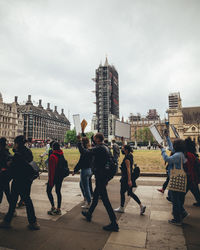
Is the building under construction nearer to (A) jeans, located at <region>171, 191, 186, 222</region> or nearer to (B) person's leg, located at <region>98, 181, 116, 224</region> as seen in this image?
(A) jeans, located at <region>171, 191, 186, 222</region>

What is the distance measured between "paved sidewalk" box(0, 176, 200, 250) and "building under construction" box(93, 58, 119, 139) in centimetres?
9684

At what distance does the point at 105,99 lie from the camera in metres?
105

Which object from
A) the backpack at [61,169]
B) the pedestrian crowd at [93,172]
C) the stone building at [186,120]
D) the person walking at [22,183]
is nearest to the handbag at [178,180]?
the pedestrian crowd at [93,172]

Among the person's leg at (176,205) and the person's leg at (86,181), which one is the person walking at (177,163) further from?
the person's leg at (86,181)

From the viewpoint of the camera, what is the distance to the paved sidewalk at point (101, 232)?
331 cm

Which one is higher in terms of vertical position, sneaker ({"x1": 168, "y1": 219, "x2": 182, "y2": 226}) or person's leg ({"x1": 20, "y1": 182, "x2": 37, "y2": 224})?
person's leg ({"x1": 20, "y1": 182, "x2": 37, "y2": 224})

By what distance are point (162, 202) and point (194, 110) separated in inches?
3472

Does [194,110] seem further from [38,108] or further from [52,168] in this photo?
[52,168]

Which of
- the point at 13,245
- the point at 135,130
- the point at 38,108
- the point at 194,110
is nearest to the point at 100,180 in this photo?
the point at 13,245

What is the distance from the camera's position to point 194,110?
83.9 meters

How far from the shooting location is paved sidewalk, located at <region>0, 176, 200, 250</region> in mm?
3314

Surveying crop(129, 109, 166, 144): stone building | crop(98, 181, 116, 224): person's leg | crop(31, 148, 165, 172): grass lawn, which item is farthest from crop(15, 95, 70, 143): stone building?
crop(98, 181, 116, 224): person's leg

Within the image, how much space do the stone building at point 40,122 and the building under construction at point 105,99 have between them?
84.7 feet

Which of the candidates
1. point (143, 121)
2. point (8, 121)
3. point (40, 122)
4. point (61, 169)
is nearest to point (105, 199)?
point (61, 169)
